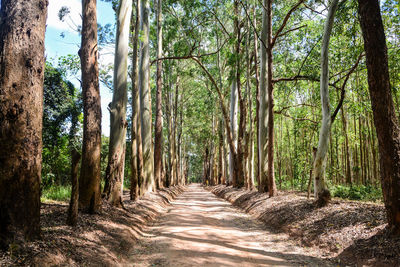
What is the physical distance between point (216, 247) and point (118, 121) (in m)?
5.07

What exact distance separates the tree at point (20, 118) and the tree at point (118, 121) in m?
4.67

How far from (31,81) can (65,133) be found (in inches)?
527

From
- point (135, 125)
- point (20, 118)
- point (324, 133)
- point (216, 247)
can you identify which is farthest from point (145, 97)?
point (20, 118)

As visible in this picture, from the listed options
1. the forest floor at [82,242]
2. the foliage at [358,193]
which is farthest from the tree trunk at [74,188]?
the foliage at [358,193]

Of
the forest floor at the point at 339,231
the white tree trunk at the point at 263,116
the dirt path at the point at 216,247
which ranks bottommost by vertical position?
the dirt path at the point at 216,247

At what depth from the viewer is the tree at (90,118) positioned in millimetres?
7141

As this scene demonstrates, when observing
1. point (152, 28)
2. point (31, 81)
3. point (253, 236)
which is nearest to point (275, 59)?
point (152, 28)

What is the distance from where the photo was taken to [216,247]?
614cm

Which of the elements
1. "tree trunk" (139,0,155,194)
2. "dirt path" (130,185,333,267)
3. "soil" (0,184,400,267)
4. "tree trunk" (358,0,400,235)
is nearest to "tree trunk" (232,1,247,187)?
"tree trunk" (139,0,155,194)

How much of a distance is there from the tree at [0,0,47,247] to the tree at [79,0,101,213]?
9.91ft

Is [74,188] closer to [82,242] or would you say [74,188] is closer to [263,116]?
[82,242]

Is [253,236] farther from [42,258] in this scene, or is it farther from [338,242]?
[42,258]

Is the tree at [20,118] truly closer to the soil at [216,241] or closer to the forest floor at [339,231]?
the soil at [216,241]

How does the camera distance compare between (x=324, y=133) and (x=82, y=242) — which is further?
(x=324, y=133)
